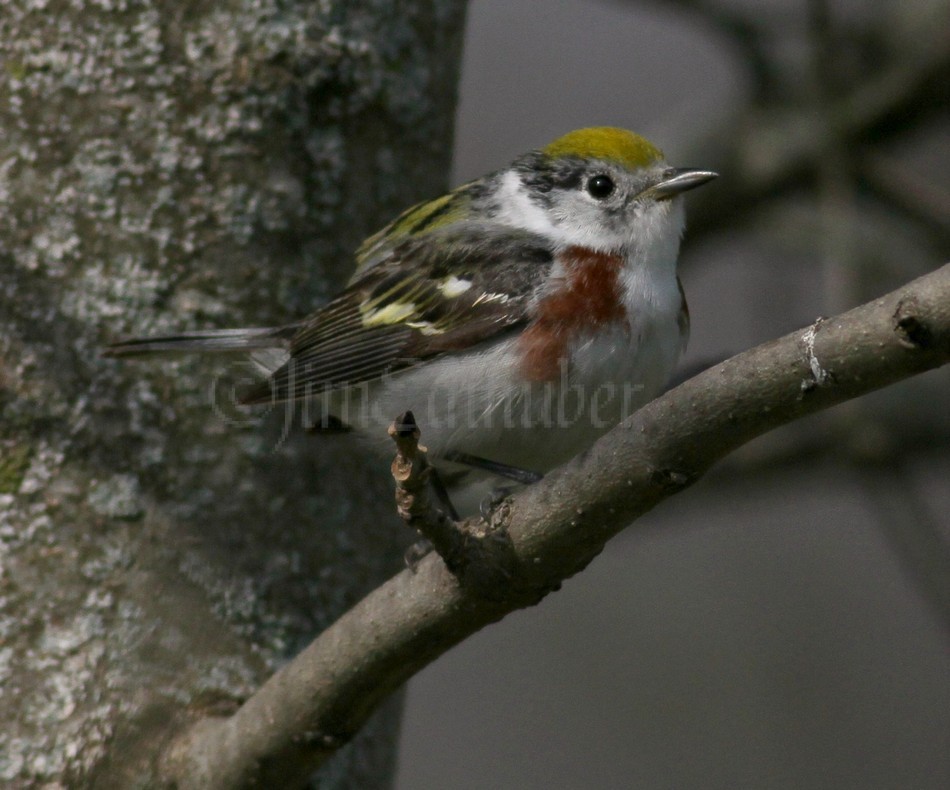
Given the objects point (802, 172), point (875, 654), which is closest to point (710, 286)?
point (875, 654)

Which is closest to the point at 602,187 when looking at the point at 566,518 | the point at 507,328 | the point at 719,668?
the point at 507,328

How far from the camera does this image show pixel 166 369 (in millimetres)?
3064

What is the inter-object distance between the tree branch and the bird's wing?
945 millimetres

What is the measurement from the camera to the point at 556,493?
218cm

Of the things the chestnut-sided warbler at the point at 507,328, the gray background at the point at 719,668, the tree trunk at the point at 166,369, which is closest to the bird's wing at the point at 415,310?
the chestnut-sided warbler at the point at 507,328

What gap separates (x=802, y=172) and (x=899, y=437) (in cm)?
117

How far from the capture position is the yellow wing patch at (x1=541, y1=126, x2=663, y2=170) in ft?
12.4

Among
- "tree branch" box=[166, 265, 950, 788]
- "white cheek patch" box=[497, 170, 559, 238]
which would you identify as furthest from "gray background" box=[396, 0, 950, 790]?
"tree branch" box=[166, 265, 950, 788]

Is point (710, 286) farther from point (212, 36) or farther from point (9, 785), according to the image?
point (9, 785)

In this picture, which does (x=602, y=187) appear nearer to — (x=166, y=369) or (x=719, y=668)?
(x=166, y=369)

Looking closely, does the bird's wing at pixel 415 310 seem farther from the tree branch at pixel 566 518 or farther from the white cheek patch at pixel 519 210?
the tree branch at pixel 566 518

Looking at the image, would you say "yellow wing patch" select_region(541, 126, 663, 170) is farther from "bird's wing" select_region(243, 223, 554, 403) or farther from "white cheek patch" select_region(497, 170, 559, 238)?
"bird's wing" select_region(243, 223, 554, 403)

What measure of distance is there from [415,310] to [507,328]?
13.7 inches

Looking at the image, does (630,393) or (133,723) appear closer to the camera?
(133,723)
